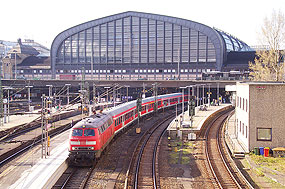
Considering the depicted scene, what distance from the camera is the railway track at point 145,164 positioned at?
845 inches

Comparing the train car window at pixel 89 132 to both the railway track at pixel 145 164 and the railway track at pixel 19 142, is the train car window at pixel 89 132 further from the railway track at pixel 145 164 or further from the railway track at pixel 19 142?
the railway track at pixel 145 164

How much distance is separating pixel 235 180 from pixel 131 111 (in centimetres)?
2492

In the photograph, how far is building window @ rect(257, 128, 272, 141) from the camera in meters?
28.7

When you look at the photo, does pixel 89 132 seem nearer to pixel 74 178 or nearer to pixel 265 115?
pixel 74 178

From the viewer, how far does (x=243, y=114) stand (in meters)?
32.4

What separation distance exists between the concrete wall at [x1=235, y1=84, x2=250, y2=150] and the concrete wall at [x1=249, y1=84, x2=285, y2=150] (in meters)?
0.80

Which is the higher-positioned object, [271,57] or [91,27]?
[91,27]

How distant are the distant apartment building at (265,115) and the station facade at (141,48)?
63.6m

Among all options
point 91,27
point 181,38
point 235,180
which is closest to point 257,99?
point 235,180

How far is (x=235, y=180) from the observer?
21.5 meters

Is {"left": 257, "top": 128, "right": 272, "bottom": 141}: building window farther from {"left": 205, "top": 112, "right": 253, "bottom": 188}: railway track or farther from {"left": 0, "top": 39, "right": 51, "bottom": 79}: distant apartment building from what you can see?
{"left": 0, "top": 39, "right": 51, "bottom": 79}: distant apartment building

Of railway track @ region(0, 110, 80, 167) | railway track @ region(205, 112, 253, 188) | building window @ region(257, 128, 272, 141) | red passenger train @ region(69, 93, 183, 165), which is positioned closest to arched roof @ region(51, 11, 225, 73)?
railway track @ region(205, 112, 253, 188)

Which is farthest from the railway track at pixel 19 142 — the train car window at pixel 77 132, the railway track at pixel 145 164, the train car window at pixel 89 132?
the railway track at pixel 145 164

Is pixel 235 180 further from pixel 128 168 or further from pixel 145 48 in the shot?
pixel 145 48
